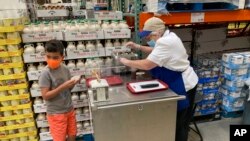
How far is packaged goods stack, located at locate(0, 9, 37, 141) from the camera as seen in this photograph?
2.02 m

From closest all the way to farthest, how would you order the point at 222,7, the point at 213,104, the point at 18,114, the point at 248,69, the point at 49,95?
the point at 49,95 < the point at 18,114 < the point at 222,7 < the point at 248,69 < the point at 213,104

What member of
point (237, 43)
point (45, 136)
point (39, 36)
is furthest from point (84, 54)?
point (237, 43)

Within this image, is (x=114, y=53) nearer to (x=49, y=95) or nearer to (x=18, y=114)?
(x=49, y=95)

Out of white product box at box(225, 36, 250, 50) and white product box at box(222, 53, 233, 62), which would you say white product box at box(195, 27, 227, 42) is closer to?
white product box at box(225, 36, 250, 50)

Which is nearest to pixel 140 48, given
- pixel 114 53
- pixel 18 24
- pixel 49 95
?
pixel 114 53

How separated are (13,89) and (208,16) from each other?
2135mm

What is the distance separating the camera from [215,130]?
9.22ft

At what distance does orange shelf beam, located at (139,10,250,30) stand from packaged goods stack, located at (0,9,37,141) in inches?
48.1

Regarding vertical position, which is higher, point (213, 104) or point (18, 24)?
point (18, 24)

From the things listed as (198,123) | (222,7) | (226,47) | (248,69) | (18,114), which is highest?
(222,7)

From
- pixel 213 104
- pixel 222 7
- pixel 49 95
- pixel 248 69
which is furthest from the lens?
pixel 213 104

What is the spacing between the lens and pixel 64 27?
2.17 metres

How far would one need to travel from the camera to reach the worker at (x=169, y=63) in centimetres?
174

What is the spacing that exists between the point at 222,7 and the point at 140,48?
1051 millimetres
